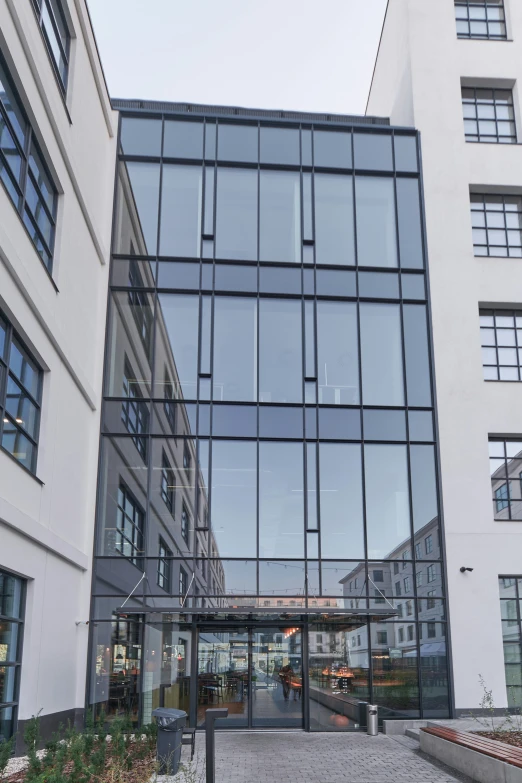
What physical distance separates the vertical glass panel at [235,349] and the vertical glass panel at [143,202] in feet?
8.62

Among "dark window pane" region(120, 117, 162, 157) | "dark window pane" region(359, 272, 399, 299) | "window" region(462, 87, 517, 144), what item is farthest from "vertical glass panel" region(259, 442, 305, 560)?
"window" region(462, 87, 517, 144)

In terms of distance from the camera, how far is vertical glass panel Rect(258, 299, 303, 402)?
2108 cm

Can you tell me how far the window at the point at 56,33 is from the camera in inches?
659

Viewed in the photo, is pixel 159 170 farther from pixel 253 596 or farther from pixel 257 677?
pixel 257 677

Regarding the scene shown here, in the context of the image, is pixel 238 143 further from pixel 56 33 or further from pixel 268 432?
pixel 268 432

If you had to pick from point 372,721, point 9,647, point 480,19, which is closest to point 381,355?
point 372,721

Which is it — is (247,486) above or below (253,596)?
above

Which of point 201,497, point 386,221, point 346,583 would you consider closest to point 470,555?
point 346,583

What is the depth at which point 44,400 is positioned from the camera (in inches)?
646

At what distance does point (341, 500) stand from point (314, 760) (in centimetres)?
682

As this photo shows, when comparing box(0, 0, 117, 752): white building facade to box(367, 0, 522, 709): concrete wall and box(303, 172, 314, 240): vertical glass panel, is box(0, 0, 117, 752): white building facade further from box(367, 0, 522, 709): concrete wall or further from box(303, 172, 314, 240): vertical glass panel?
box(367, 0, 522, 709): concrete wall

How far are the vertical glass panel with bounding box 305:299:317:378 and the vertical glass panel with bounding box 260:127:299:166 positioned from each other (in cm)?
454

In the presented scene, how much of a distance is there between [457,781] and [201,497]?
939 centimetres

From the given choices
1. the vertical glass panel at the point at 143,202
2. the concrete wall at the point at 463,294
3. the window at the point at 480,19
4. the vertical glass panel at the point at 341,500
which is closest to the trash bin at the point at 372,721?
the concrete wall at the point at 463,294
